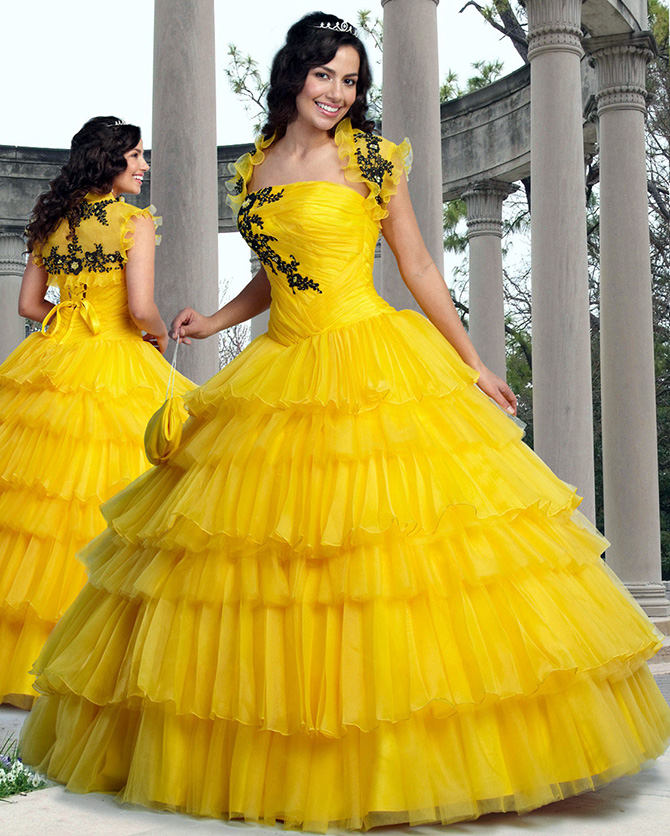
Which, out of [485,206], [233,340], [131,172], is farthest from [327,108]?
[233,340]

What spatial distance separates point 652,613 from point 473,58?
53.1 metres

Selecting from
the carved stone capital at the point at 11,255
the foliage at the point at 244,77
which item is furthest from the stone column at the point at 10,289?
the foliage at the point at 244,77

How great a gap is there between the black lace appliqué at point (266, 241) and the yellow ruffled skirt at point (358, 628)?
88 cm

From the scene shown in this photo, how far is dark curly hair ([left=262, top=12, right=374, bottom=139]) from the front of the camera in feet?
32.8

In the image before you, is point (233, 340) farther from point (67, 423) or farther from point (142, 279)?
point (67, 423)

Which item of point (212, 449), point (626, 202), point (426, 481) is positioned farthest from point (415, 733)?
point (626, 202)

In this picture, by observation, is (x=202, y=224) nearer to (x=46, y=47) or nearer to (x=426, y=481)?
(x=426, y=481)

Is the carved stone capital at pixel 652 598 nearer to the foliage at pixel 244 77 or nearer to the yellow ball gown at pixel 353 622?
the yellow ball gown at pixel 353 622

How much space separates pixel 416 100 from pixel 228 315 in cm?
1256

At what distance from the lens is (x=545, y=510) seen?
29.1ft

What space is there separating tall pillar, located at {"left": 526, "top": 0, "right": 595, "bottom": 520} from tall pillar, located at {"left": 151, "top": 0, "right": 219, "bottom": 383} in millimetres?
13762

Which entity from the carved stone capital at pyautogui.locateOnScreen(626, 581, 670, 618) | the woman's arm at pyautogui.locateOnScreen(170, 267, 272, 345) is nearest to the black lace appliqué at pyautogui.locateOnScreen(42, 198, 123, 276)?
the woman's arm at pyautogui.locateOnScreen(170, 267, 272, 345)

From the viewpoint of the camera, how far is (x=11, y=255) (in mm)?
54438

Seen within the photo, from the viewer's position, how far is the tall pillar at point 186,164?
19000mm
